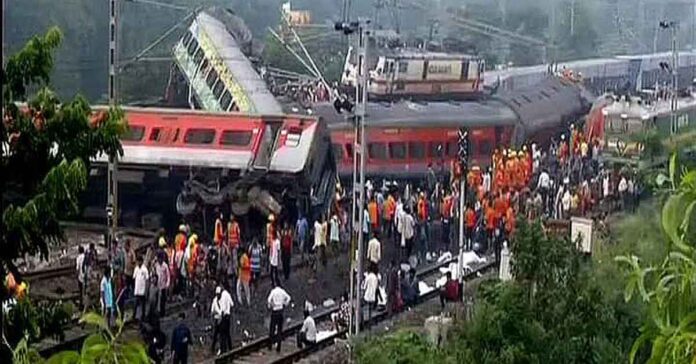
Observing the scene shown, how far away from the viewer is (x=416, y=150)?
4.05 metres

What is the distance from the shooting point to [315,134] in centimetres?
361

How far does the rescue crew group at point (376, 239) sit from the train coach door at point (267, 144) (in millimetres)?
154

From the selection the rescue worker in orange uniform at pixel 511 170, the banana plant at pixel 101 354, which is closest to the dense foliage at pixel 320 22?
the rescue worker in orange uniform at pixel 511 170

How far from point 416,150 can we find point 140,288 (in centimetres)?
115

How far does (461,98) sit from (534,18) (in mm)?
515

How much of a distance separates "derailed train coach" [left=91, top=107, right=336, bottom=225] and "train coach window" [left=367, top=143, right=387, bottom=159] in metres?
0.19

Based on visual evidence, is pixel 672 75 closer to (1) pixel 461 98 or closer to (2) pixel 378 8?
(1) pixel 461 98

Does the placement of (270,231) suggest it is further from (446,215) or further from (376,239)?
(446,215)

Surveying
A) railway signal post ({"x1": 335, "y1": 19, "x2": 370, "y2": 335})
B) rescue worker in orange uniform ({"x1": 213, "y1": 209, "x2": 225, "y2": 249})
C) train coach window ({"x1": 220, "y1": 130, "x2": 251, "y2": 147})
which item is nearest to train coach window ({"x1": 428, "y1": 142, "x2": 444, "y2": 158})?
railway signal post ({"x1": 335, "y1": 19, "x2": 370, "y2": 335})

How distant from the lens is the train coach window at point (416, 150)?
403 cm

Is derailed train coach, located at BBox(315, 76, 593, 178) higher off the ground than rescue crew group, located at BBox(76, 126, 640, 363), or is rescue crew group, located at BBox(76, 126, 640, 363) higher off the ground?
derailed train coach, located at BBox(315, 76, 593, 178)

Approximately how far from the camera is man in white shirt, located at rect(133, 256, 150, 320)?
10.5 feet

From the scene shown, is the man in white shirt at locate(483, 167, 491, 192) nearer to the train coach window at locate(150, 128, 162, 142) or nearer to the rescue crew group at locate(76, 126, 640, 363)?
the rescue crew group at locate(76, 126, 640, 363)

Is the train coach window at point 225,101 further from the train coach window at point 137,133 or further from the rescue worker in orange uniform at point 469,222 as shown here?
the rescue worker in orange uniform at point 469,222
